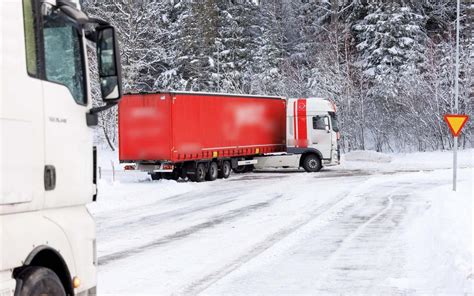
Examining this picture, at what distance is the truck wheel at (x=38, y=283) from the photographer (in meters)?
4.13

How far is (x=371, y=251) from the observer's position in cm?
1030

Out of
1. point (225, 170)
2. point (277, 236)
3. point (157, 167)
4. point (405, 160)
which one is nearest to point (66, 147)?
point (277, 236)

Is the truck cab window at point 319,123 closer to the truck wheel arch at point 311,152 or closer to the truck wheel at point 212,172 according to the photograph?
the truck wheel arch at point 311,152

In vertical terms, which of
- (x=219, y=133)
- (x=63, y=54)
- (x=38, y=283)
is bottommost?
(x=38, y=283)

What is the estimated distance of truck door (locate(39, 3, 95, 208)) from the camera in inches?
182

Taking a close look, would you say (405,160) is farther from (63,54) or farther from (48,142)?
(48,142)

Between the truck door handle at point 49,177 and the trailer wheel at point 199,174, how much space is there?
20.8 meters

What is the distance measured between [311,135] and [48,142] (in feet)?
85.4

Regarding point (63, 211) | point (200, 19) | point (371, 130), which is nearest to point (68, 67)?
point (63, 211)

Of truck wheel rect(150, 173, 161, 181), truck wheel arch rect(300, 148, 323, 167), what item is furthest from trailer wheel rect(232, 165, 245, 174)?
truck wheel rect(150, 173, 161, 181)

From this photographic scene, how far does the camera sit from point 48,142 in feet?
15.0

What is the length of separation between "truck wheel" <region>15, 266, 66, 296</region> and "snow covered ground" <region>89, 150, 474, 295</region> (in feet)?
10.3

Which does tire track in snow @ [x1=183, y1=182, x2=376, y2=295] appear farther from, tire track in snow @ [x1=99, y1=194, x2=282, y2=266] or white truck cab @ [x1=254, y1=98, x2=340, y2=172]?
white truck cab @ [x1=254, y1=98, x2=340, y2=172]

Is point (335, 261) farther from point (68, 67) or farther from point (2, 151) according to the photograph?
point (2, 151)
